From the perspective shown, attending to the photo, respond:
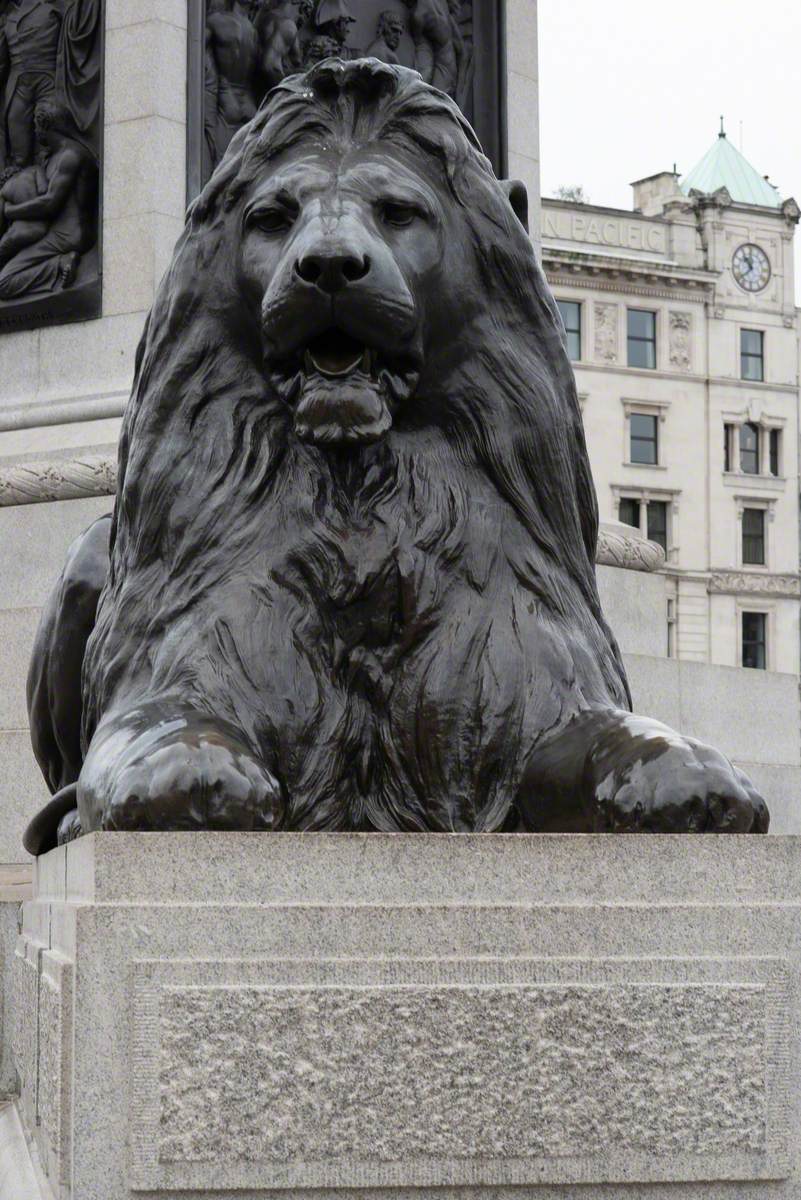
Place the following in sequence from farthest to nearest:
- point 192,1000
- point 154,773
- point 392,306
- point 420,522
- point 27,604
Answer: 1. point 27,604
2. point 420,522
3. point 392,306
4. point 154,773
5. point 192,1000

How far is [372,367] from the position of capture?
140 inches

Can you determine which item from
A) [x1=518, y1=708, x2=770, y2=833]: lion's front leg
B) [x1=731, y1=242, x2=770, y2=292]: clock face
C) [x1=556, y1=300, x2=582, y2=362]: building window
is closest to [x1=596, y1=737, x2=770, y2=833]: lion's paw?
[x1=518, y1=708, x2=770, y2=833]: lion's front leg

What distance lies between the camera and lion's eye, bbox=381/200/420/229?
3619 millimetres

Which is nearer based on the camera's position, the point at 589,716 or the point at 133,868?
the point at 133,868

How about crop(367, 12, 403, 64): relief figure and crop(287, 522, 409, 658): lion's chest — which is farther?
crop(367, 12, 403, 64): relief figure

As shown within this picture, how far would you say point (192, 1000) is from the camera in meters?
2.91

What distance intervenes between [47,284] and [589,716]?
6.14 meters

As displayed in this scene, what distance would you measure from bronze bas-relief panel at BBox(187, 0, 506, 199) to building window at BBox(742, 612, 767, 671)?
41710 mm

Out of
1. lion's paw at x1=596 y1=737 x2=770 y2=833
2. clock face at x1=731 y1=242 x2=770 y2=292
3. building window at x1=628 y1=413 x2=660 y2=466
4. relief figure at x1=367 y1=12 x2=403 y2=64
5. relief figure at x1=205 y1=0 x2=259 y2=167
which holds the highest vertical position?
clock face at x1=731 y1=242 x2=770 y2=292

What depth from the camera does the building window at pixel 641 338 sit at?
50.8 m

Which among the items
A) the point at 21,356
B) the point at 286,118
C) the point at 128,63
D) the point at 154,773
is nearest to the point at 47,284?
the point at 21,356

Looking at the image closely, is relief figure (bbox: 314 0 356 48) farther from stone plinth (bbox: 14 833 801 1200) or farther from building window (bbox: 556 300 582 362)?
building window (bbox: 556 300 582 362)

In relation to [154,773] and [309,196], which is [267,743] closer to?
[154,773]

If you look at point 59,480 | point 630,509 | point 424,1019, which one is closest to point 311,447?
point 424,1019
